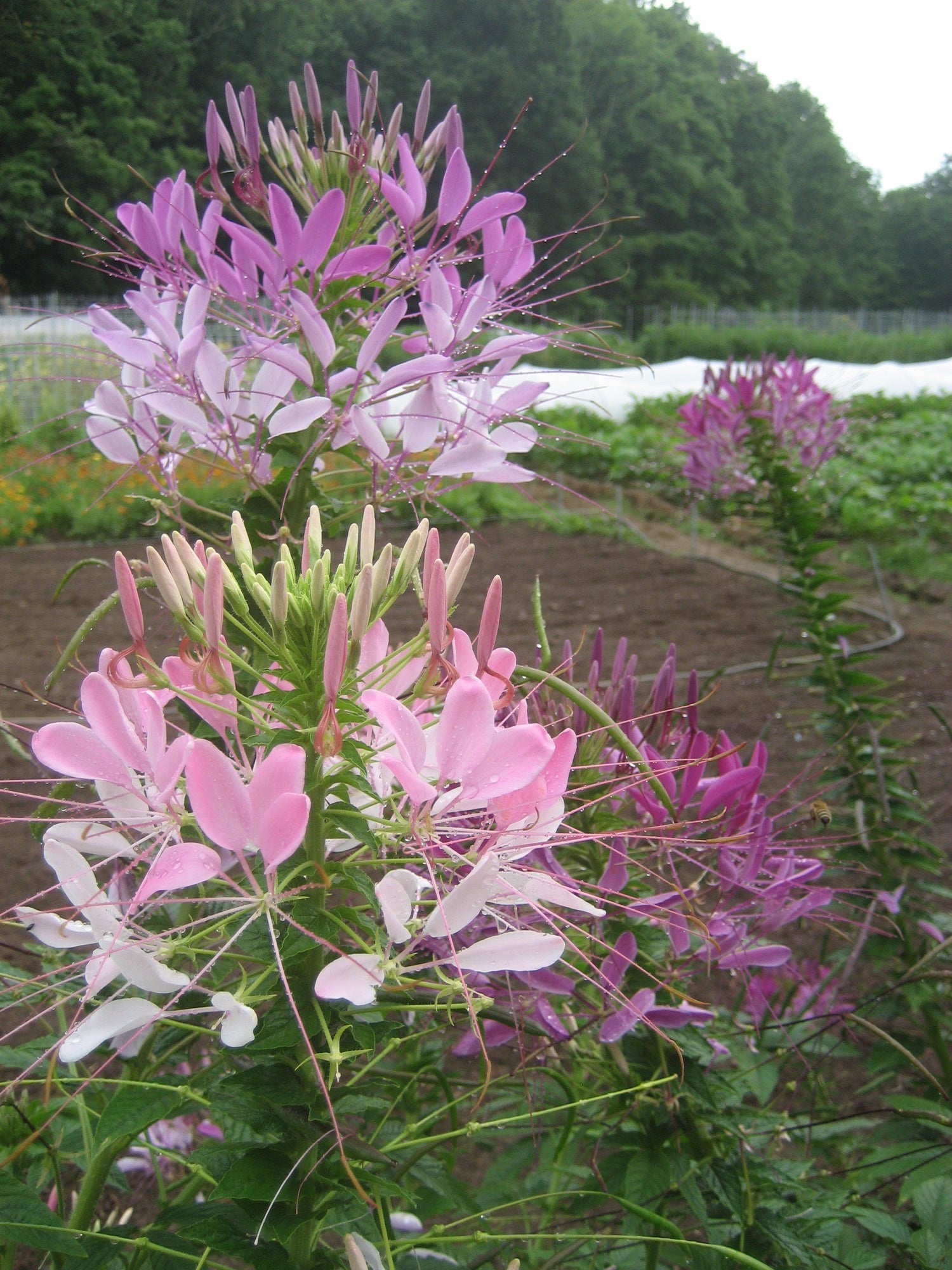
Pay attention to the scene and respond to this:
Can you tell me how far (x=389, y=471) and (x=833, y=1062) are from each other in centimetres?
166

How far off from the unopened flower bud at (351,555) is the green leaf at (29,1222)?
1.73 feet

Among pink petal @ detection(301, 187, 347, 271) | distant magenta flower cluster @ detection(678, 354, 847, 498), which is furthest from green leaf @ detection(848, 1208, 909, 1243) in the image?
distant magenta flower cluster @ detection(678, 354, 847, 498)

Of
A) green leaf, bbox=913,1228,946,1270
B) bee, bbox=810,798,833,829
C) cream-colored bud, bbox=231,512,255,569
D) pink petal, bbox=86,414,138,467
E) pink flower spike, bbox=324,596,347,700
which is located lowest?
green leaf, bbox=913,1228,946,1270

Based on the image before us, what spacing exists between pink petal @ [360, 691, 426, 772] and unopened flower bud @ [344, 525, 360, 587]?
19 cm

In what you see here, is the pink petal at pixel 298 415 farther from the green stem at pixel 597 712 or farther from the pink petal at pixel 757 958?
the pink petal at pixel 757 958

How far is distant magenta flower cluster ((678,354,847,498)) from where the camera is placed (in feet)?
7.11

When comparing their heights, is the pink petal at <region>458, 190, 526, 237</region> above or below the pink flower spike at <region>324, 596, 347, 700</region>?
above

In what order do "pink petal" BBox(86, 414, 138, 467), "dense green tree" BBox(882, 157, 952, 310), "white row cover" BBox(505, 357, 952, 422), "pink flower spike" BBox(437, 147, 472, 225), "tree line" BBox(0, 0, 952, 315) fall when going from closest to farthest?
"pink flower spike" BBox(437, 147, 472, 225), "pink petal" BBox(86, 414, 138, 467), "tree line" BBox(0, 0, 952, 315), "white row cover" BBox(505, 357, 952, 422), "dense green tree" BBox(882, 157, 952, 310)

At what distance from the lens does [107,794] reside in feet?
2.14

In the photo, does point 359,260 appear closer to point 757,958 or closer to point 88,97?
point 757,958

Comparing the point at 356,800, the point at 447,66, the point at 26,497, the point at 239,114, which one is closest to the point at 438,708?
the point at 356,800

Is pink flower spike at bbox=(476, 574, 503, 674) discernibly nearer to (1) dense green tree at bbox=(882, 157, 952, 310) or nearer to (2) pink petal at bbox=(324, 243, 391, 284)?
(2) pink petal at bbox=(324, 243, 391, 284)

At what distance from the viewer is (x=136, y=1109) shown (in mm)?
720

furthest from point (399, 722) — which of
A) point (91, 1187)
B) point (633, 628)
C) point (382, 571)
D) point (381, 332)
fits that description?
point (633, 628)
